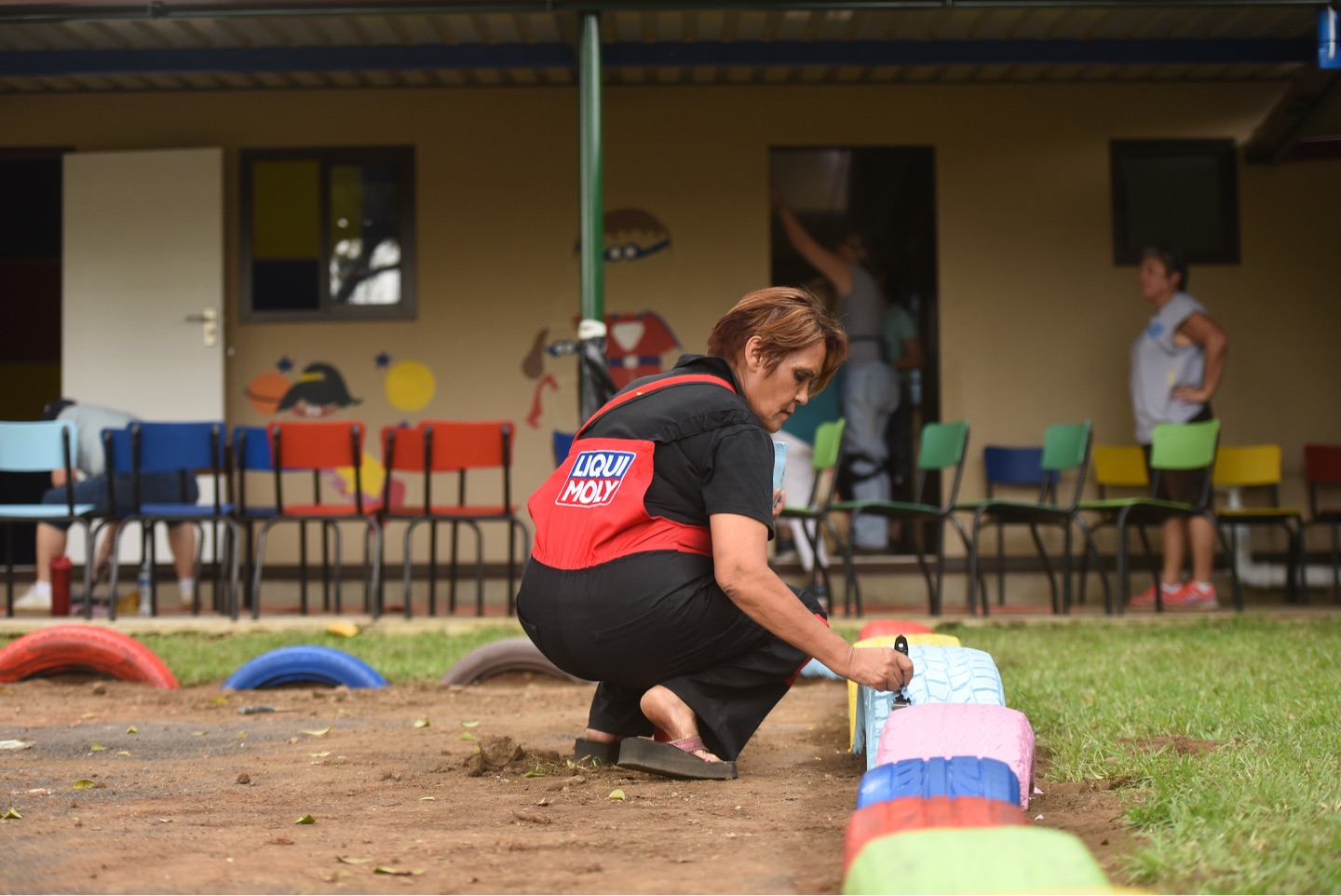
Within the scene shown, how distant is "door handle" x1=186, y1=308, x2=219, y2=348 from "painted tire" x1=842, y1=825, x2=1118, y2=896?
24.8 feet

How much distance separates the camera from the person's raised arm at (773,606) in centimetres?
264

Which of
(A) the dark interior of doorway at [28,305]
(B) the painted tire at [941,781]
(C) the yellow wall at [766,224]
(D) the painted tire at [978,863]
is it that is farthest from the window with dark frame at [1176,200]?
(A) the dark interior of doorway at [28,305]

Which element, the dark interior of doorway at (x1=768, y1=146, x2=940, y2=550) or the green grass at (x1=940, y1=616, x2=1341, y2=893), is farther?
the dark interior of doorway at (x1=768, y1=146, x2=940, y2=550)

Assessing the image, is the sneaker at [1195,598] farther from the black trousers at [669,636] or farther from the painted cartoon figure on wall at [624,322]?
the black trousers at [669,636]

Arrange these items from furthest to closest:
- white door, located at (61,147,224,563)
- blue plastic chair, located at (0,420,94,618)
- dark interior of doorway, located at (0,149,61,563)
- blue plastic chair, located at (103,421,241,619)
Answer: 1. dark interior of doorway, located at (0,149,61,563)
2. white door, located at (61,147,224,563)
3. blue plastic chair, located at (0,420,94,618)
4. blue plastic chair, located at (103,421,241,619)

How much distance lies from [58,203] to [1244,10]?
934 centimetres

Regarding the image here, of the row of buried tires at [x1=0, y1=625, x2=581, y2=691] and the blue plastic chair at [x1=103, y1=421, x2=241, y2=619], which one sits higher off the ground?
the blue plastic chair at [x1=103, y1=421, x2=241, y2=619]

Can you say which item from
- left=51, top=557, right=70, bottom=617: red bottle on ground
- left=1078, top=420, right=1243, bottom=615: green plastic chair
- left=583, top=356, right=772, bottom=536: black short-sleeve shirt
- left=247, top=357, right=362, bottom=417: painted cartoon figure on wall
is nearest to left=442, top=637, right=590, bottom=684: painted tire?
left=583, top=356, right=772, bottom=536: black short-sleeve shirt

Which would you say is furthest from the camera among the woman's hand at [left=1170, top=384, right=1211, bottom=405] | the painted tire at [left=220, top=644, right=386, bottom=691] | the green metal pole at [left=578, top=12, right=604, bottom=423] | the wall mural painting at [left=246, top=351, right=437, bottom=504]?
the wall mural painting at [left=246, top=351, right=437, bottom=504]

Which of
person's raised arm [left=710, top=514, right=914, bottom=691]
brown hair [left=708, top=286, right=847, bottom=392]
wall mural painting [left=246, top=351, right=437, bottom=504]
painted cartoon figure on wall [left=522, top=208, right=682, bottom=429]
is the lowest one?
person's raised arm [left=710, top=514, right=914, bottom=691]

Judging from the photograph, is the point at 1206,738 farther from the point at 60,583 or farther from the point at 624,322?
the point at 624,322

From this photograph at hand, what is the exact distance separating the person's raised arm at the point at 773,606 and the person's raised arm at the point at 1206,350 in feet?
18.1

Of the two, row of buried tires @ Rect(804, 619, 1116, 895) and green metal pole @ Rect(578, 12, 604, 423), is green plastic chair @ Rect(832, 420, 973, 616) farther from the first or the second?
row of buried tires @ Rect(804, 619, 1116, 895)

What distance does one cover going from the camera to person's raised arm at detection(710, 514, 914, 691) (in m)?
2.64
